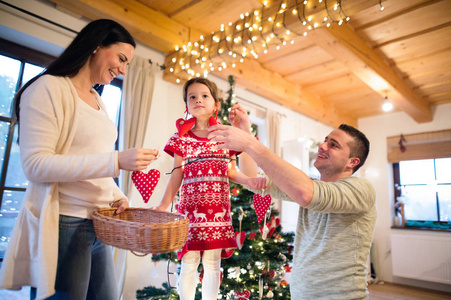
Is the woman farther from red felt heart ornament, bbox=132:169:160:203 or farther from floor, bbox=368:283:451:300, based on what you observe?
floor, bbox=368:283:451:300

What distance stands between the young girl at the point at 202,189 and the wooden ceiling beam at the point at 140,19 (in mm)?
1576

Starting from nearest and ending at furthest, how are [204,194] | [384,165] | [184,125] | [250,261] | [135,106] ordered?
[204,194], [184,125], [250,261], [135,106], [384,165]

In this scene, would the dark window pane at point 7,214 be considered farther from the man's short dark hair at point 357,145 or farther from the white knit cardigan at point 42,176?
the man's short dark hair at point 357,145

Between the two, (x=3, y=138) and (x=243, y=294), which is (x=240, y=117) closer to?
(x=243, y=294)

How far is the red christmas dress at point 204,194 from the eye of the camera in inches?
65.6


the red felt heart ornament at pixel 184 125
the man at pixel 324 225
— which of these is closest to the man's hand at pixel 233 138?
the man at pixel 324 225

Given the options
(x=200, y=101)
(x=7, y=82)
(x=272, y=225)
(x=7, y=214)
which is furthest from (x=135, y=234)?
(x=7, y=82)

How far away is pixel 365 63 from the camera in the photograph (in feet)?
12.1

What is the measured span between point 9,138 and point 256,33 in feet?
8.22

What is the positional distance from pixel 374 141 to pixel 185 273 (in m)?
6.01

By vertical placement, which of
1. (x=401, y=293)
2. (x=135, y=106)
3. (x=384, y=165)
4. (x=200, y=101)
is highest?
(x=135, y=106)

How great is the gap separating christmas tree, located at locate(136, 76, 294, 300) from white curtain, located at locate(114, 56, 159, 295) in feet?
A: 3.52

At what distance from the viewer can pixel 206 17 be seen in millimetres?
3396

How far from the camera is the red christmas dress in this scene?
5.46 feet
